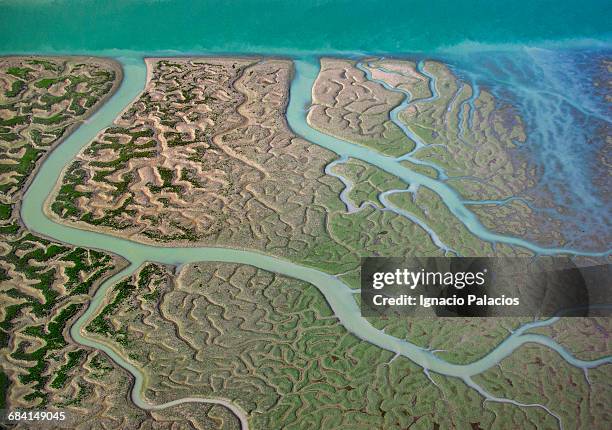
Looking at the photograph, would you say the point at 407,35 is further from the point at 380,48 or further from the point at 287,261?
the point at 287,261

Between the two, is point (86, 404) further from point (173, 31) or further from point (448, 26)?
point (448, 26)

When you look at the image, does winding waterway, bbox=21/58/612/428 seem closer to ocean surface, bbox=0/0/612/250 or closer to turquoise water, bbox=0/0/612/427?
turquoise water, bbox=0/0/612/427

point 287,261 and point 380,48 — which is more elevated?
point 380,48

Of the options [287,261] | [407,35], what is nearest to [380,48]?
[407,35]

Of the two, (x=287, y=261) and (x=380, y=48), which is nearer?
(x=287, y=261)

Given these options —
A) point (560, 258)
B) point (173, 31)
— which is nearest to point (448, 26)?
point (173, 31)

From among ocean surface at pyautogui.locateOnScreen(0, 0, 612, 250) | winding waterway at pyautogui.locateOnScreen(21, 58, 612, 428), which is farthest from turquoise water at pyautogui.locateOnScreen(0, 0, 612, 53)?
winding waterway at pyautogui.locateOnScreen(21, 58, 612, 428)
